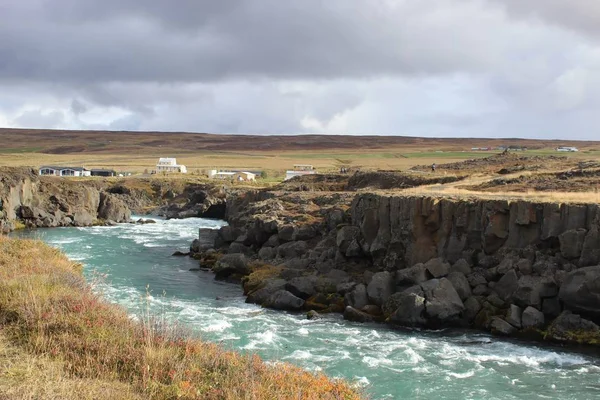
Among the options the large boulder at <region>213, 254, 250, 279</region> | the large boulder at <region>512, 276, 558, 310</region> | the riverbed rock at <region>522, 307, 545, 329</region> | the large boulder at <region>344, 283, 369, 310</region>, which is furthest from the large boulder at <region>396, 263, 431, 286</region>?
the large boulder at <region>213, 254, 250, 279</region>

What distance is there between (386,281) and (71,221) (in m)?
47.6

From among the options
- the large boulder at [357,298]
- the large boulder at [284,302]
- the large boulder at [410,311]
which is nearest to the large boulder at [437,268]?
the large boulder at [410,311]

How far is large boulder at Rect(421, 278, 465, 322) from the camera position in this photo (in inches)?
998

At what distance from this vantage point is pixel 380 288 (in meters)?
27.9

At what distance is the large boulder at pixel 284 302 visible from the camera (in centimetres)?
2853

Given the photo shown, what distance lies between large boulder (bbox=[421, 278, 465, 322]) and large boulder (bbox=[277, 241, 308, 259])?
1282 cm

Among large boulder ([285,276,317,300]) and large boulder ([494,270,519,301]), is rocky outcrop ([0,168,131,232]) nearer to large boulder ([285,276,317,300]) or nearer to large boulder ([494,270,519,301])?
large boulder ([285,276,317,300])

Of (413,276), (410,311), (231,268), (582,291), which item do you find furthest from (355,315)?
(231,268)

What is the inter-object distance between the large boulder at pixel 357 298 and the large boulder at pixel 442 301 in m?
2.82

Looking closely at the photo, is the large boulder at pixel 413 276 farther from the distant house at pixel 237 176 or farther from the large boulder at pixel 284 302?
the distant house at pixel 237 176

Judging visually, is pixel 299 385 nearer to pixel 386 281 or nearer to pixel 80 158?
pixel 386 281

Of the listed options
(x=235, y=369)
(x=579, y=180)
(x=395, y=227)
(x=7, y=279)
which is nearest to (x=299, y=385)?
(x=235, y=369)

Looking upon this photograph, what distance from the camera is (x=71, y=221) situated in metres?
66.6

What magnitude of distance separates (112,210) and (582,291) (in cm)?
5880
